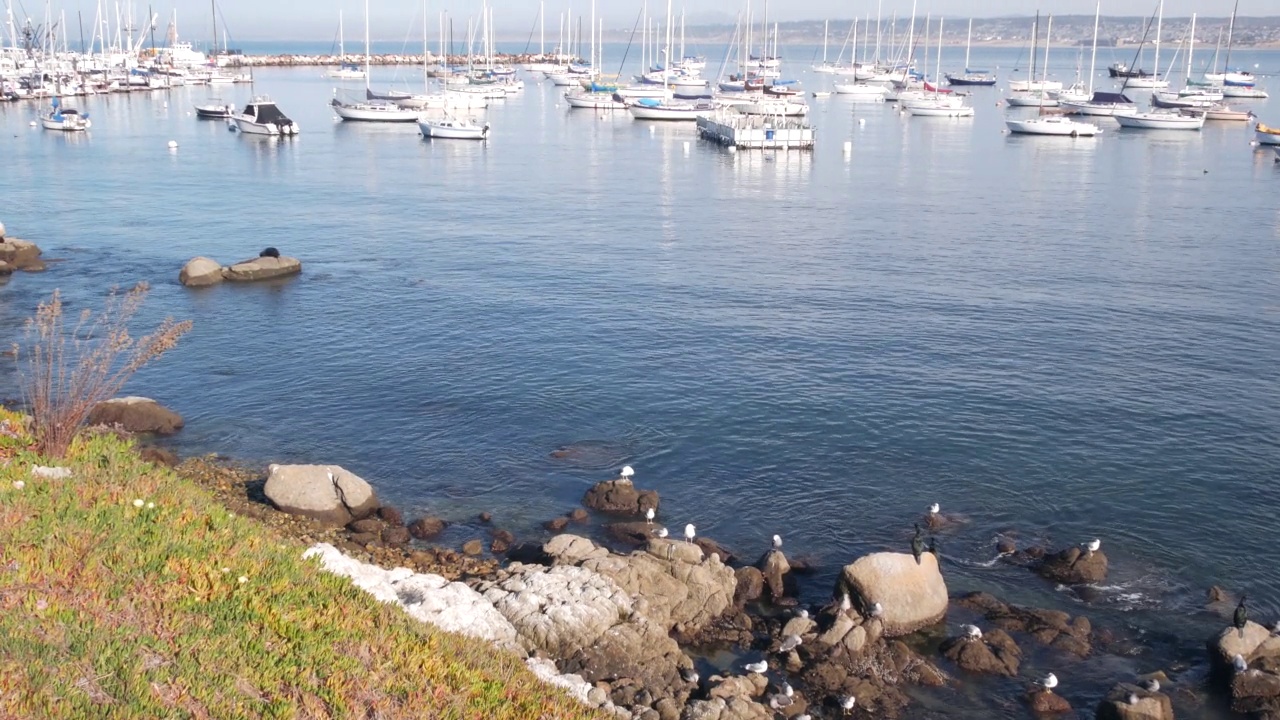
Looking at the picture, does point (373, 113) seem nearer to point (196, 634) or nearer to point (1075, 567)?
point (1075, 567)

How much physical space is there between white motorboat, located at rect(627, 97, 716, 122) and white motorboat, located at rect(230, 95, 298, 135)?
4618 centimetres

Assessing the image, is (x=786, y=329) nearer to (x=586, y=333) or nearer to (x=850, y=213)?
(x=586, y=333)

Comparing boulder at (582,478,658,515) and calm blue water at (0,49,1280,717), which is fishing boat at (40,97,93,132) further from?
boulder at (582,478,658,515)

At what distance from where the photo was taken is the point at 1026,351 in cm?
4597

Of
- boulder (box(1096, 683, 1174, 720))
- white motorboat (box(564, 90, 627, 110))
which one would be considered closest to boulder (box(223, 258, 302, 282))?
boulder (box(1096, 683, 1174, 720))

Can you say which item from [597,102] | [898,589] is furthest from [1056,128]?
[898,589]

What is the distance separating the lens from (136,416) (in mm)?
36875

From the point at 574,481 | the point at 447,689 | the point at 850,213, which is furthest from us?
the point at 850,213

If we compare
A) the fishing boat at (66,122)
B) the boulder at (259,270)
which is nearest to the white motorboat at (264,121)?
the fishing boat at (66,122)

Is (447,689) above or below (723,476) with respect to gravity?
above

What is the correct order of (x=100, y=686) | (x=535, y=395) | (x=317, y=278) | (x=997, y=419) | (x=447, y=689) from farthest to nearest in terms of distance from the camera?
(x=317, y=278) < (x=535, y=395) < (x=997, y=419) < (x=447, y=689) < (x=100, y=686)

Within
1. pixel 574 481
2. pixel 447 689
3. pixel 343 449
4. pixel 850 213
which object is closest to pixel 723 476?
pixel 574 481

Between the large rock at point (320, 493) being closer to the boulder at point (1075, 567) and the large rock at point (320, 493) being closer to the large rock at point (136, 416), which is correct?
the large rock at point (136, 416)

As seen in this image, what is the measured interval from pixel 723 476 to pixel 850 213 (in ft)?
151
